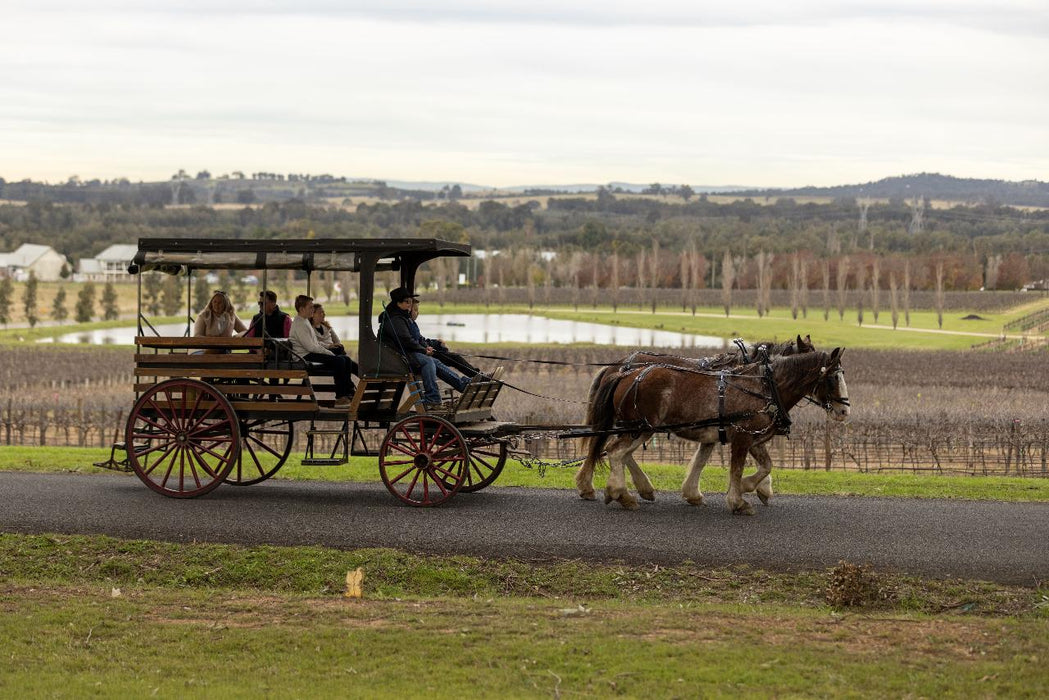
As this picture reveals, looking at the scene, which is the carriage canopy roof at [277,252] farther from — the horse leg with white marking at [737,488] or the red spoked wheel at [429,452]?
the horse leg with white marking at [737,488]

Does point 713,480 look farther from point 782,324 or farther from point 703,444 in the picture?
point 782,324

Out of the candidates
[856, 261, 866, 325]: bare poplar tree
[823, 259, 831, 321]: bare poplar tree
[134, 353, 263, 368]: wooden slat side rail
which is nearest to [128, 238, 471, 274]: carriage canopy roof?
[134, 353, 263, 368]: wooden slat side rail

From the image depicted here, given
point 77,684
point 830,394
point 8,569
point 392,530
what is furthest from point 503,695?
point 830,394

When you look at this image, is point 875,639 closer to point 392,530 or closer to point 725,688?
point 725,688

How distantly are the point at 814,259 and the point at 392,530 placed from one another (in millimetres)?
150780

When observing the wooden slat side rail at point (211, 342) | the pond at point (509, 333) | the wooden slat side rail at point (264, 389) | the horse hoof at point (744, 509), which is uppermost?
the wooden slat side rail at point (211, 342)

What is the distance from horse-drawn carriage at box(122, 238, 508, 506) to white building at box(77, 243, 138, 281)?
15961 cm

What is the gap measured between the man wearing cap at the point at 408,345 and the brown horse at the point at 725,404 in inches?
79.3

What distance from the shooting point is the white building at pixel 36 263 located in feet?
552

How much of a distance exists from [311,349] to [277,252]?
4.04 feet

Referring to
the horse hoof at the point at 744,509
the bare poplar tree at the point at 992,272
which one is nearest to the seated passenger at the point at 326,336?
the horse hoof at the point at 744,509

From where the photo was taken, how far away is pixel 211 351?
16.3m

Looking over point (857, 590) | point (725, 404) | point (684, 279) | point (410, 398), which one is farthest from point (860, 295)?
point (857, 590)

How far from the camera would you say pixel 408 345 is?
51.8 ft
